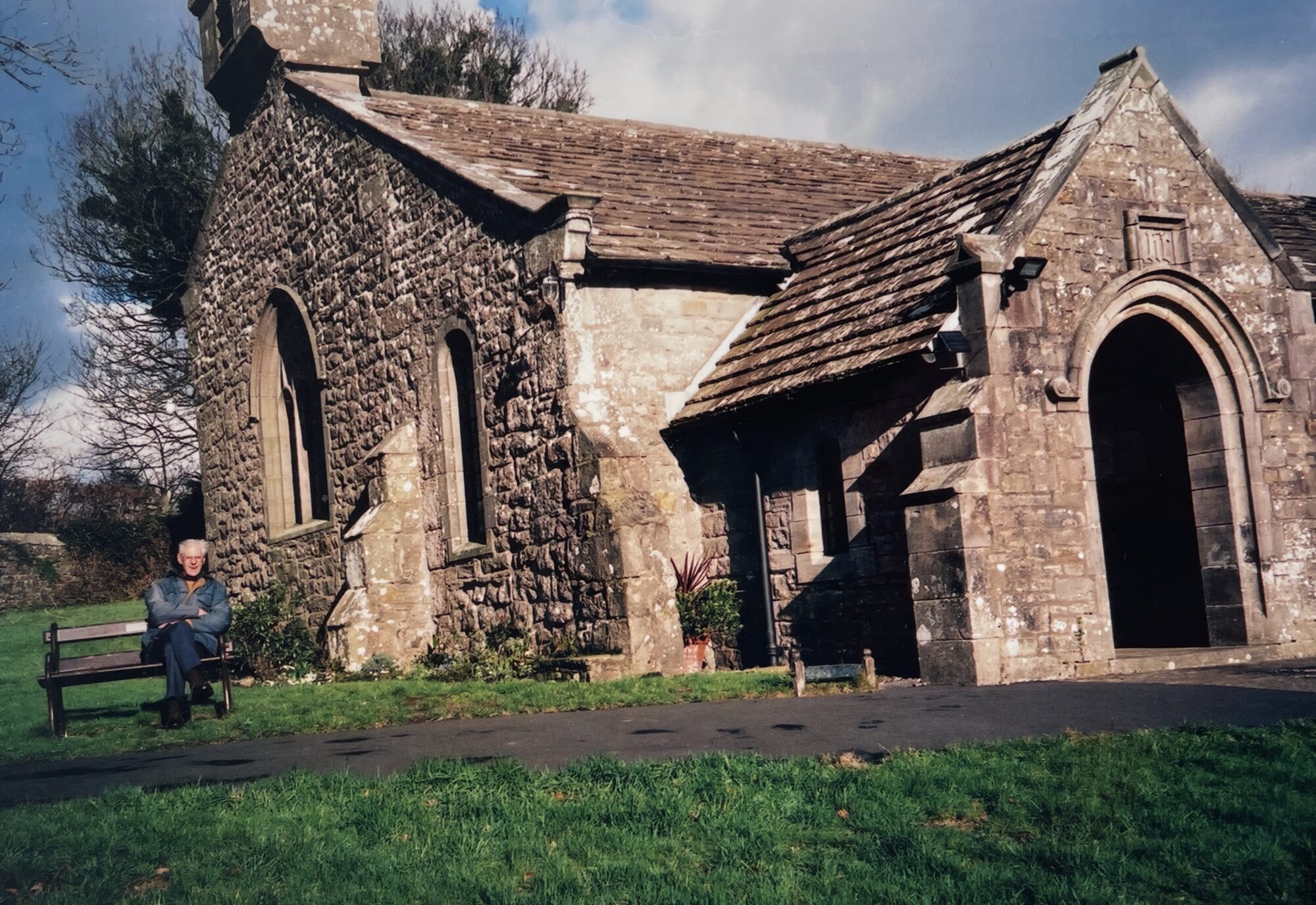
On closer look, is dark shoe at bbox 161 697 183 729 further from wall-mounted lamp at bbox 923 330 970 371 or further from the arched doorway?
the arched doorway

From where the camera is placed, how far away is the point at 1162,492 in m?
14.5

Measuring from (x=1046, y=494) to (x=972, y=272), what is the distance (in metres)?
2.18

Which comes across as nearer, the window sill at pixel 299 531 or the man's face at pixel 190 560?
the man's face at pixel 190 560

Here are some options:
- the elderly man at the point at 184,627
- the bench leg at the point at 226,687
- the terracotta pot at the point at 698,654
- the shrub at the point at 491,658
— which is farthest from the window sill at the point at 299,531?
the bench leg at the point at 226,687

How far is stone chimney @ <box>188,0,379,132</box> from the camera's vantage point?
2028 centimetres

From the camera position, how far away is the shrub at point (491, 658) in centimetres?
1422

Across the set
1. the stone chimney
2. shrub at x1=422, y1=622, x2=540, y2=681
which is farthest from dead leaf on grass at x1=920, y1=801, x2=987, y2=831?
the stone chimney

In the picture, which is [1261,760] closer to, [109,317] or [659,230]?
[659,230]

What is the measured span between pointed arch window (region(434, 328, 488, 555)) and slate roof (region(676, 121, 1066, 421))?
9.67ft

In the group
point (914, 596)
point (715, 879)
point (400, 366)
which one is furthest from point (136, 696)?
point (715, 879)

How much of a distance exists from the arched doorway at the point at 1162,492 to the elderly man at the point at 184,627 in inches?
376

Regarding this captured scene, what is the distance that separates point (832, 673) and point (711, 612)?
2908 mm

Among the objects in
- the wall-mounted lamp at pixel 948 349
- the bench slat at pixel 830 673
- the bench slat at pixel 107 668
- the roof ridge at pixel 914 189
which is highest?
the roof ridge at pixel 914 189

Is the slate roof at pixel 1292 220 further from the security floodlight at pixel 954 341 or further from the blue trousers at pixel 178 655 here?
the blue trousers at pixel 178 655
